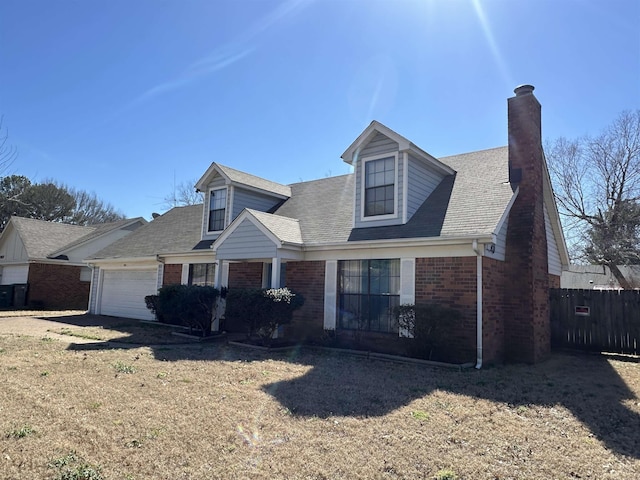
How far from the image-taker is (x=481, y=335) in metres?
8.77

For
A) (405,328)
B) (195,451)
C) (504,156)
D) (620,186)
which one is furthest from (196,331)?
(620,186)

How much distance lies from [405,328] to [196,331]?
7121 mm

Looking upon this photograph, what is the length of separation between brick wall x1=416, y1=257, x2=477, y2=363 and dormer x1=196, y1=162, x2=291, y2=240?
7.76 meters

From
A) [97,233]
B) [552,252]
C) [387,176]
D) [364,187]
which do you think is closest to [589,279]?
[552,252]

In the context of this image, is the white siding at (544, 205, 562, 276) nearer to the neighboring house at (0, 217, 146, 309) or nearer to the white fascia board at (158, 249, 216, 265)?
the white fascia board at (158, 249, 216, 265)

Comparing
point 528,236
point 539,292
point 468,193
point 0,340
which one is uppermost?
point 468,193

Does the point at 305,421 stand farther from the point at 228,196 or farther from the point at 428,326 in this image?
the point at 228,196

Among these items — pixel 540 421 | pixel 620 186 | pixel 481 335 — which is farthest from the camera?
pixel 620 186

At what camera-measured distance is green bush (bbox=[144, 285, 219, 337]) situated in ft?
39.5

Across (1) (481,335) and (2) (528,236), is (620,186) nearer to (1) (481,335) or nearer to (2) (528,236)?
(2) (528,236)

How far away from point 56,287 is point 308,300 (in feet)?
61.5

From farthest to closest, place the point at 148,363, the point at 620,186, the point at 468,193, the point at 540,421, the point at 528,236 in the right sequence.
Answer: the point at 620,186 → the point at 468,193 → the point at 528,236 → the point at 148,363 → the point at 540,421

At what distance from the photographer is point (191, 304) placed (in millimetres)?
12023

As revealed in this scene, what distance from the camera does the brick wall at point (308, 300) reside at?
451 inches
